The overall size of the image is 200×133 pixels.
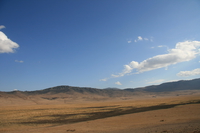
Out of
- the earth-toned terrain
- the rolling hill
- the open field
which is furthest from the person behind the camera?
the rolling hill

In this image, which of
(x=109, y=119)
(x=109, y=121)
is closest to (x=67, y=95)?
(x=109, y=119)

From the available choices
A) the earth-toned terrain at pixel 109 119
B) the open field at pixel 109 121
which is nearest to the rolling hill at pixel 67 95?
the earth-toned terrain at pixel 109 119

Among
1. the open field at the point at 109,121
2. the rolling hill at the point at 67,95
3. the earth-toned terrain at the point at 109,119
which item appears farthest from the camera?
the rolling hill at the point at 67,95

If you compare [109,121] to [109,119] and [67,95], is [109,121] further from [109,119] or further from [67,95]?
[67,95]

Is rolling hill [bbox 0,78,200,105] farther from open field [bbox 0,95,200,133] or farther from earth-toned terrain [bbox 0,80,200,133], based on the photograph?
open field [bbox 0,95,200,133]

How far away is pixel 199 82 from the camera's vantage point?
522 ft

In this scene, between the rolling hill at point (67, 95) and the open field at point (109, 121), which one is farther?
the rolling hill at point (67, 95)

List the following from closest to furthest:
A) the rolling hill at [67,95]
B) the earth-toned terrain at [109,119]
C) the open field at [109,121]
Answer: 1. the earth-toned terrain at [109,119]
2. the open field at [109,121]
3. the rolling hill at [67,95]

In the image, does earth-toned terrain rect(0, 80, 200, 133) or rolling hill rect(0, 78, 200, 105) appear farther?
rolling hill rect(0, 78, 200, 105)

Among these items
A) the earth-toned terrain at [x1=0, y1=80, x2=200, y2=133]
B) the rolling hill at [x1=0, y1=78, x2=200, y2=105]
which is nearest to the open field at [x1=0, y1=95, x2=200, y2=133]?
the earth-toned terrain at [x1=0, y1=80, x2=200, y2=133]

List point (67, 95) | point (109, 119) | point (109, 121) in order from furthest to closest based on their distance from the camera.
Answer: point (67, 95), point (109, 119), point (109, 121)

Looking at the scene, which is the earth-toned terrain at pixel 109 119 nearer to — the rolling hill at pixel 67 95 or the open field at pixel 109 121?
the open field at pixel 109 121

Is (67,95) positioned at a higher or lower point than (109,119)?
lower

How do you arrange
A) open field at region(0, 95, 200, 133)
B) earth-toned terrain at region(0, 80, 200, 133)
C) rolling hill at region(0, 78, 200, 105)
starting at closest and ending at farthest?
earth-toned terrain at region(0, 80, 200, 133) < open field at region(0, 95, 200, 133) < rolling hill at region(0, 78, 200, 105)
